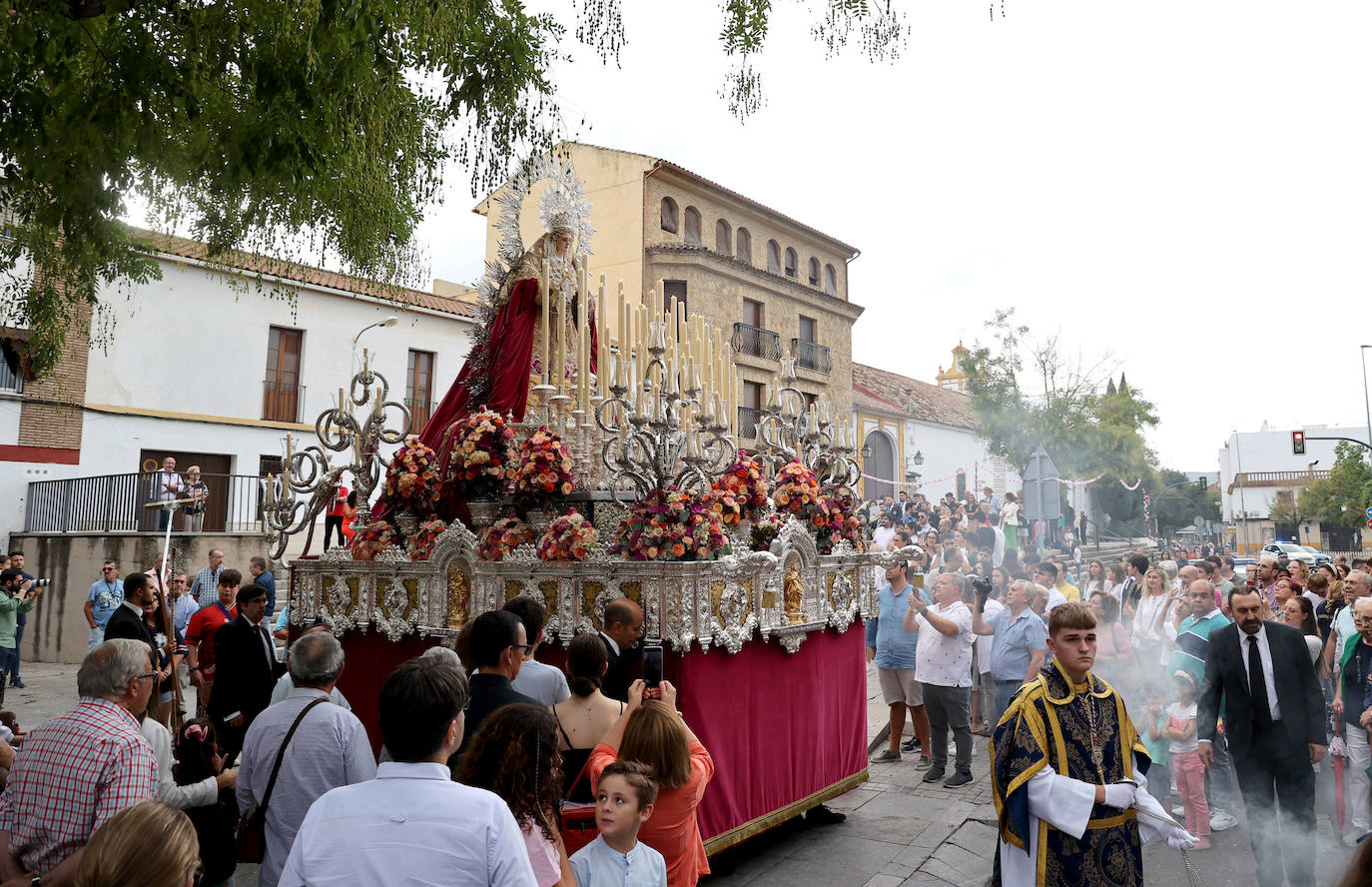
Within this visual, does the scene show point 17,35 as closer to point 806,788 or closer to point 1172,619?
point 806,788

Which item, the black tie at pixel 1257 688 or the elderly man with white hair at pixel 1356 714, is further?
the elderly man with white hair at pixel 1356 714

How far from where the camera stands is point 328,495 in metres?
6.77

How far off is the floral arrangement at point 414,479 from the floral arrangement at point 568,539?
1350mm

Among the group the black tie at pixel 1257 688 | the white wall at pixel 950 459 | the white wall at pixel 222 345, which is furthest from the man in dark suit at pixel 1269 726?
the white wall at pixel 950 459

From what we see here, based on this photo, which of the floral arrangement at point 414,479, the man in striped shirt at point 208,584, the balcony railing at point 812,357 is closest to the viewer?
the floral arrangement at point 414,479

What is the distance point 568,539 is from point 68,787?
115 inches

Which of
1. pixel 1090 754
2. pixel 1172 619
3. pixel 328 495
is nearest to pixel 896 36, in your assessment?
pixel 1090 754

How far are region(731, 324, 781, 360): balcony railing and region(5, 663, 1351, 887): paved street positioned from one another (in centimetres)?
1908

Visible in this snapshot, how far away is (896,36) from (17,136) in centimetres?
424

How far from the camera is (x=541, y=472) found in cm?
554

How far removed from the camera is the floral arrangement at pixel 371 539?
20.8ft

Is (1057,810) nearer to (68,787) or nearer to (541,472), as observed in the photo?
(68,787)

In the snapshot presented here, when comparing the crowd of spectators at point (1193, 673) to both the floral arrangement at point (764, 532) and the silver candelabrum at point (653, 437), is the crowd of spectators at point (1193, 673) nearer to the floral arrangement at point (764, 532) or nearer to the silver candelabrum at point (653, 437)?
the floral arrangement at point (764, 532)

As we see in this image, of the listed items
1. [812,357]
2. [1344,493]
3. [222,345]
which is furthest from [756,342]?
[1344,493]
